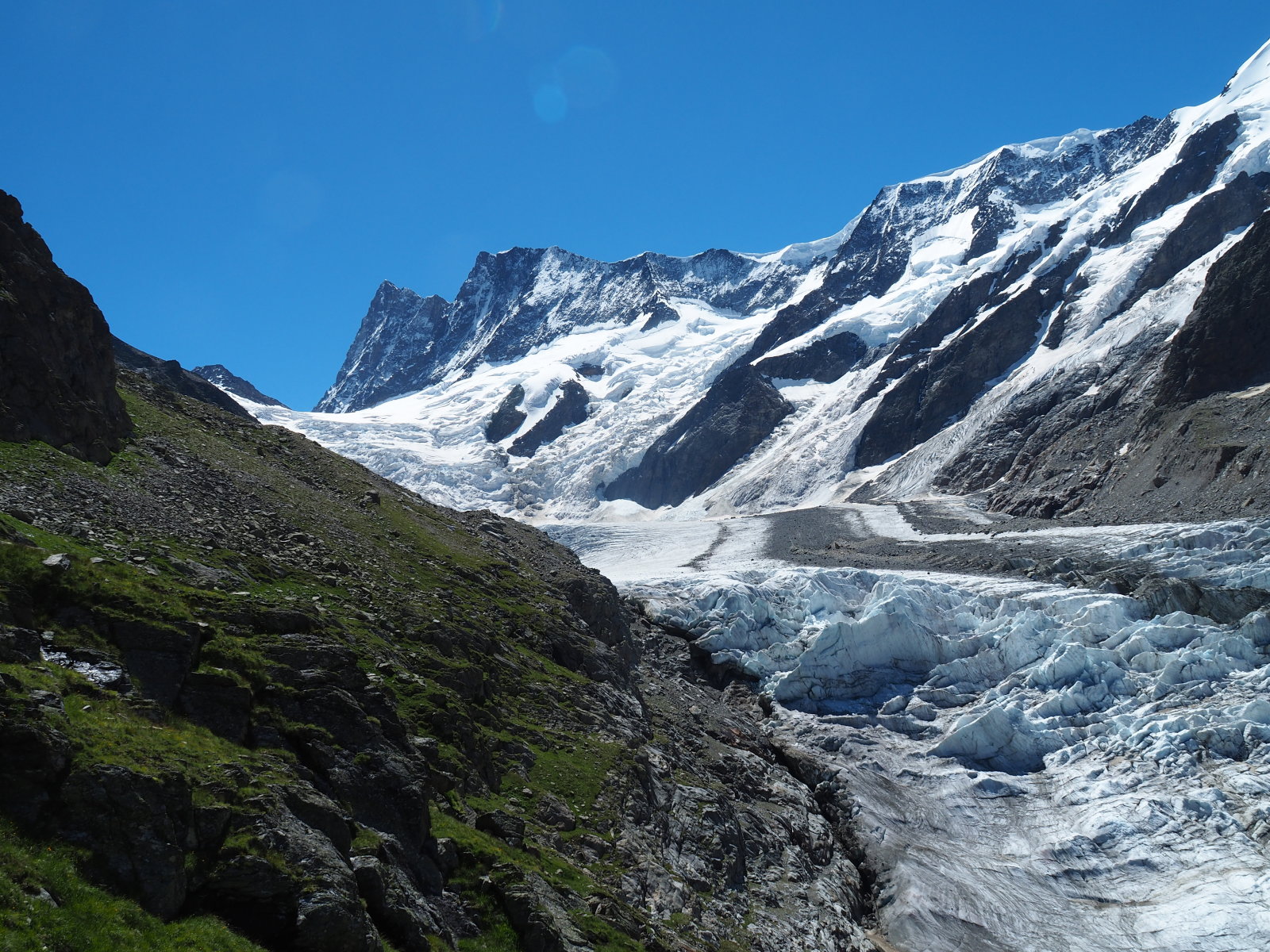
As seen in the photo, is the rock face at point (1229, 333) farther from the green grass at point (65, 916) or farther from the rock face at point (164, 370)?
the green grass at point (65, 916)

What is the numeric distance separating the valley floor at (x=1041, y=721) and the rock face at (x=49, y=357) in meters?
30.5

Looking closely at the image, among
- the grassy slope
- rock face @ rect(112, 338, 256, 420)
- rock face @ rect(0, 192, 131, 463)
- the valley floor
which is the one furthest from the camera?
rock face @ rect(112, 338, 256, 420)

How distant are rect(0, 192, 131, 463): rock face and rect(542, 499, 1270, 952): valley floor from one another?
3053cm

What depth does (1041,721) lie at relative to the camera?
41.4 m

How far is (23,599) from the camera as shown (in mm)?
13938

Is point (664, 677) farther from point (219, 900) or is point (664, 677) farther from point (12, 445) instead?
point (219, 900)

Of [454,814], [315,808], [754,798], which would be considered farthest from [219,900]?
[754,798]

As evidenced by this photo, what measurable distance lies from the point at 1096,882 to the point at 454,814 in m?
26.0

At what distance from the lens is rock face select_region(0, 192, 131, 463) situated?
25.4 m

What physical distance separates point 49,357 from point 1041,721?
42688 mm

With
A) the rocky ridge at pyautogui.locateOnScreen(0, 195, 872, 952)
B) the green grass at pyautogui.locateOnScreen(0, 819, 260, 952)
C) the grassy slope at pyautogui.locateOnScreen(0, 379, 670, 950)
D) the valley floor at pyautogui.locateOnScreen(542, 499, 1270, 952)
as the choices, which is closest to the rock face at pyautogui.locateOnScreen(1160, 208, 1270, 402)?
the valley floor at pyautogui.locateOnScreen(542, 499, 1270, 952)

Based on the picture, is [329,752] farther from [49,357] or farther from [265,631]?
[49,357]

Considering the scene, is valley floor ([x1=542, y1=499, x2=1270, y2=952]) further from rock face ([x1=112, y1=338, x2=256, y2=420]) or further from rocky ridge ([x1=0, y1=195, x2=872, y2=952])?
rock face ([x1=112, y1=338, x2=256, y2=420])

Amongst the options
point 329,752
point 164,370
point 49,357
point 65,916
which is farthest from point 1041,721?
point 164,370
